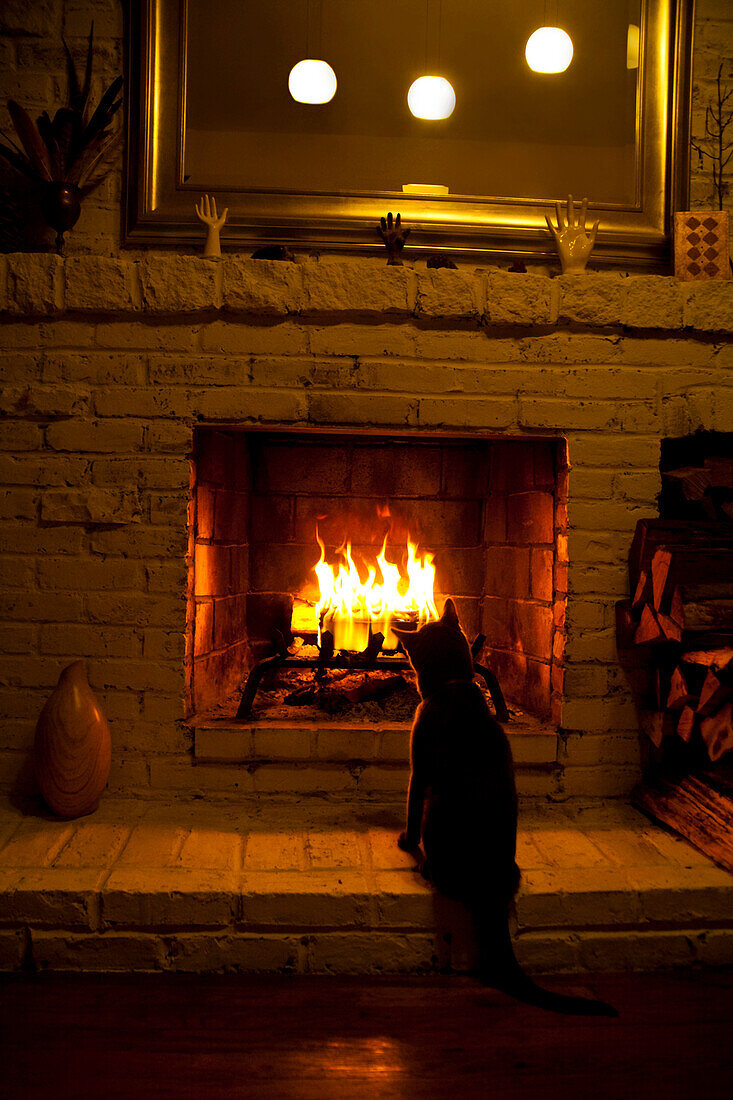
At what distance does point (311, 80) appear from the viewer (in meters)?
2.00

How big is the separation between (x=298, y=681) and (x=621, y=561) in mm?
1019

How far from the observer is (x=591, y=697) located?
172 cm

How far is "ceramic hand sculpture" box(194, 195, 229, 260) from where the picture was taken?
179 centimetres

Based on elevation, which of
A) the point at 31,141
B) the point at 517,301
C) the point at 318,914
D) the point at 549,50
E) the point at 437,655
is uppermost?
the point at 549,50

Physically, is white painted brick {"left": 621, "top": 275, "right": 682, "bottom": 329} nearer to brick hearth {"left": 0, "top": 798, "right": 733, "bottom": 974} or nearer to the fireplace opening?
the fireplace opening

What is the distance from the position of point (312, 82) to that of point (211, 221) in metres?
0.59

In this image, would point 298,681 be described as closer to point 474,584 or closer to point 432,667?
point 474,584

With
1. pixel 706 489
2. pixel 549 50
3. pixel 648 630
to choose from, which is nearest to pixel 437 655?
pixel 648 630

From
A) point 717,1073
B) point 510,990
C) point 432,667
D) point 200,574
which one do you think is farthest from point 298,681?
point 717,1073

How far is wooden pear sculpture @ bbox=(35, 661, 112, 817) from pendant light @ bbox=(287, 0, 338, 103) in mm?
1751

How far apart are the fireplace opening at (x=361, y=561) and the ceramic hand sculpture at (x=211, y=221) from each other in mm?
469

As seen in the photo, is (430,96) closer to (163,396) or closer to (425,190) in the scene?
(425,190)

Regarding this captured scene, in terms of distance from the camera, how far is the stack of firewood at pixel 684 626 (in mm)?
1440

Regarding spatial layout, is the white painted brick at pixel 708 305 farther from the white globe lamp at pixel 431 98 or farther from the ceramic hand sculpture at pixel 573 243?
the white globe lamp at pixel 431 98
